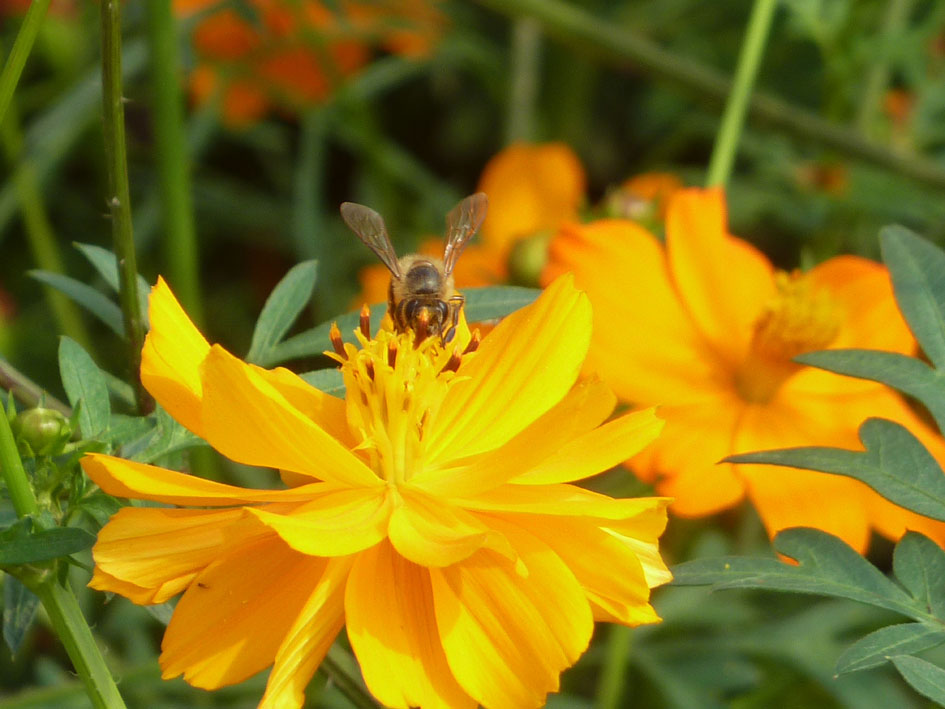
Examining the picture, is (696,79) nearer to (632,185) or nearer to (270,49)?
(632,185)

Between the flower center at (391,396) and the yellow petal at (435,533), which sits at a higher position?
the flower center at (391,396)

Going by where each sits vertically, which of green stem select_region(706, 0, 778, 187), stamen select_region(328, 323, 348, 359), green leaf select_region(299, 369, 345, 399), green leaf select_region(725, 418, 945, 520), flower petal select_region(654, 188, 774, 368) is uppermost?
green stem select_region(706, 0, 778, 187)

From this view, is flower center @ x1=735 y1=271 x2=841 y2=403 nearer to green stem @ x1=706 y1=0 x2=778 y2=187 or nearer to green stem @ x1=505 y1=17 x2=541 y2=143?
green stem @ x1=706 y1=0 x2=778 y2=187

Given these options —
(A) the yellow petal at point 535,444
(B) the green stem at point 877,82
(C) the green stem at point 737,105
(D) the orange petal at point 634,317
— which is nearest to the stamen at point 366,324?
(A) the yellow petal at point 535,444

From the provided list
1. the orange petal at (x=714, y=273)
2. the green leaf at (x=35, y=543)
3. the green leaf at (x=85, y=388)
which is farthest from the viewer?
the orange petal at (x=714, y=273)

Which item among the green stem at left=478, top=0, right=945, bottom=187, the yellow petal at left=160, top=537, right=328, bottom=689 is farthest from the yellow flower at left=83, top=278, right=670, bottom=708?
the green stem at left=478, top=0, right=945, bottom=187

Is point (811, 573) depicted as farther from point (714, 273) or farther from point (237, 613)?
point (714, 273)

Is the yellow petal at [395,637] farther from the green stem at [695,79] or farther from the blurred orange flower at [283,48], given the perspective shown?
the blurred orange flower at [283,48]
